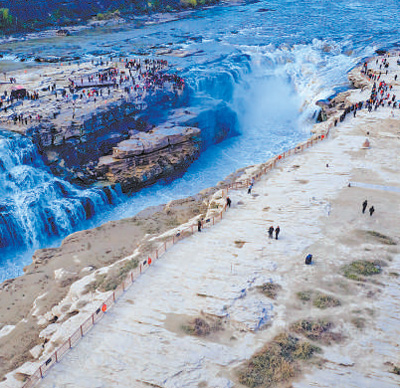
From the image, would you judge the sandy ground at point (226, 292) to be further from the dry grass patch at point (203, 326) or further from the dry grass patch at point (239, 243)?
the dry grass patch at point (203, 326)

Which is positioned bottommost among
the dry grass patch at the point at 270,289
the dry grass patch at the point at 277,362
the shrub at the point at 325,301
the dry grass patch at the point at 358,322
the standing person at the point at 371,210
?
the dry grass patch at the point at 277,362

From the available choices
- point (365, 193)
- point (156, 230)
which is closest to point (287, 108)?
point (365, 193)

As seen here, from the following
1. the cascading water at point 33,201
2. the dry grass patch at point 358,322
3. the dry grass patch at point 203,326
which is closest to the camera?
the dry grass patch at point 203,326

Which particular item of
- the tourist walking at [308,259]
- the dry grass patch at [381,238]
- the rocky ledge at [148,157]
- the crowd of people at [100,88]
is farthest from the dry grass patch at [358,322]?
the crowd of people at [100,88]

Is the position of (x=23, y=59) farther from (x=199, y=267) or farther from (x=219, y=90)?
(x=199, y=267)

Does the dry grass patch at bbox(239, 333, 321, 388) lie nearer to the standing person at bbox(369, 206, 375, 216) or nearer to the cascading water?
the standing person at bbox(369, 206, 375, 216)

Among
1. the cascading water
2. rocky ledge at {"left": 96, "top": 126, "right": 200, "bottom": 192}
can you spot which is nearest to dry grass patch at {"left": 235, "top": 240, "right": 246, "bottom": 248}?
the cascading water

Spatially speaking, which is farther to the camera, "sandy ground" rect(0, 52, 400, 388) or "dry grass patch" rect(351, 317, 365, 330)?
"dry grass patch" rect(351, 317, 365, 330)
